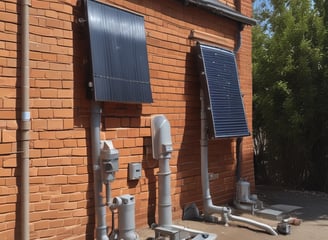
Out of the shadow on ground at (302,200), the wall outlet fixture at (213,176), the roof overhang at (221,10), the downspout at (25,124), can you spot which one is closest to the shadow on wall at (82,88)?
the downspout at (25,124)

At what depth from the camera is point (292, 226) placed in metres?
6.98

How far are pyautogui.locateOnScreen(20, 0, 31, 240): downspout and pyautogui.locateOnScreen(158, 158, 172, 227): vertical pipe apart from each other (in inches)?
73.0

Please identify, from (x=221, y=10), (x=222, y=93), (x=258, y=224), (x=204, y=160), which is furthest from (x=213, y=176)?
(x=221, y=10)

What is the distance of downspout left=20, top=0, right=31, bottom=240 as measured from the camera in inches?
181

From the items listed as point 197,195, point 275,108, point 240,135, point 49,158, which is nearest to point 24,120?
point 49,158

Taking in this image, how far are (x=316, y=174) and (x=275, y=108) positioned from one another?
1.83m

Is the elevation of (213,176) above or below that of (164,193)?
above

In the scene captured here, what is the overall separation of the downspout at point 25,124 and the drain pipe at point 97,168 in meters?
0.79

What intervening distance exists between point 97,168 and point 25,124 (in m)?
1.00

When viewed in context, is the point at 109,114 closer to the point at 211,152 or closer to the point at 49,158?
the point at 49,158

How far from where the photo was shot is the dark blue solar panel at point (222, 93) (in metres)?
6.90

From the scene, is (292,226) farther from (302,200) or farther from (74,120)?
(74,120)

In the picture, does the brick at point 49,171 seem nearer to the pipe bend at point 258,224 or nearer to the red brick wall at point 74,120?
the red brick wall at point 74,120

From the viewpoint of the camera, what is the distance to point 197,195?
23.2 feet
